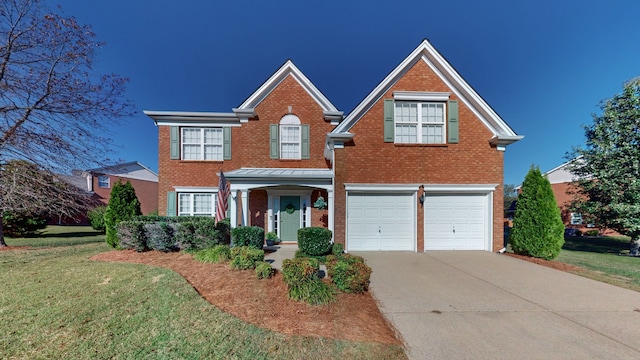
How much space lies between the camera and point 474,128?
362 inches

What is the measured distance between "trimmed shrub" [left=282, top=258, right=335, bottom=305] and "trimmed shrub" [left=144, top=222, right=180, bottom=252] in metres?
4.92

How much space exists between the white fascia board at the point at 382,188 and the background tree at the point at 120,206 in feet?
29.1

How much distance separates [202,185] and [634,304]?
14187 mm

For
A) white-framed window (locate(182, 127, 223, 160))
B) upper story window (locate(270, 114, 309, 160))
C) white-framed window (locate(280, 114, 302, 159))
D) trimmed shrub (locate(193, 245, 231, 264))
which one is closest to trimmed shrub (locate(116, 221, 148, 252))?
trimmed shrub (locate(193, 245, 231, 264))

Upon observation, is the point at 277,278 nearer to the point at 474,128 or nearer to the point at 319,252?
the point at 319,252

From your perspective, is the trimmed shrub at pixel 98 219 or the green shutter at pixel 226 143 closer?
the green shutter at pixel 226 143

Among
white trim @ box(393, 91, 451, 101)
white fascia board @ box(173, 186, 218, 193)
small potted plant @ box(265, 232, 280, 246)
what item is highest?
white trim @ box(393, 91, 451, 101)

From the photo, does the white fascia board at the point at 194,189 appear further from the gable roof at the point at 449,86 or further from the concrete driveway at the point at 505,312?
the concrete driveway at the point at 505,312

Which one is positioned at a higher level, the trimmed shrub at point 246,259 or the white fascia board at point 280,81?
the white fascia board at point 280,81

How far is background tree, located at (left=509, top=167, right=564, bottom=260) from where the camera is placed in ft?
25.5

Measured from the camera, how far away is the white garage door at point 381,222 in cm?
888

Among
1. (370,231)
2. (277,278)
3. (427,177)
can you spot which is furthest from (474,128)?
(277,278)

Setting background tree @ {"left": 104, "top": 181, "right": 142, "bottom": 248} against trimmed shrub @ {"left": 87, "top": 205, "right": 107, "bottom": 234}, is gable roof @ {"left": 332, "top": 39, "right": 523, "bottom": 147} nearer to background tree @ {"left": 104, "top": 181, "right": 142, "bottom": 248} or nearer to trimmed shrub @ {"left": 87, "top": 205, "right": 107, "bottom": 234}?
background tree @ {"left": 104, "top": 181, "right": 142, "bottom": 248}

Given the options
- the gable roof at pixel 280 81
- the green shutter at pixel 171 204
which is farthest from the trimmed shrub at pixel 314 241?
the green shutter at pixel 171 204
